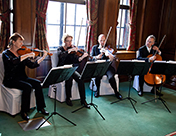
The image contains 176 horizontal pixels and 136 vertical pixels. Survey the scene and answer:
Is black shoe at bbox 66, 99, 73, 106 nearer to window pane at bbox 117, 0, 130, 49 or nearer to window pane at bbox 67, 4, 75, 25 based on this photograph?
window pane at bbox 67, 4, 75, 25

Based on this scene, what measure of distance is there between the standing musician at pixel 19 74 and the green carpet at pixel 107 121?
0.20m

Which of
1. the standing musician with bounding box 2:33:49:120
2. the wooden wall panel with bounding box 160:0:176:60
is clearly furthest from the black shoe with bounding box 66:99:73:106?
the wooden wall panel with bounding box 160:0:176:60

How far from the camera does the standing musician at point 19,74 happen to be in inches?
125

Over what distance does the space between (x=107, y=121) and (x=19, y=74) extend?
1.59m

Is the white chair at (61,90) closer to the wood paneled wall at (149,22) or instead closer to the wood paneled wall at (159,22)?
the wood paneled wall at (149,22)

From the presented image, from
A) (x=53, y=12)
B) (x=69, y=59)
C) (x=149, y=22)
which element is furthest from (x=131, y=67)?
(x=149, y=22)

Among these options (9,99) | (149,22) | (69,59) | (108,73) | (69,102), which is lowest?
(69,102)

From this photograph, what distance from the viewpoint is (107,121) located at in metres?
3.27

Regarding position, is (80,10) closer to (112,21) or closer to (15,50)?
(112,21)

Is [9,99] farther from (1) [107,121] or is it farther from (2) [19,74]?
(1) [107,121]

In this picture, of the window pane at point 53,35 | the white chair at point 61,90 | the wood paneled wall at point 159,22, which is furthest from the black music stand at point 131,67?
the wood paneled wall at point 159,22

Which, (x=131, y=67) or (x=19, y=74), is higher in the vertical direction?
(x=131, y=67)

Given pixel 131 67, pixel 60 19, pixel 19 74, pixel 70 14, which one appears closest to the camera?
pixel 19 74

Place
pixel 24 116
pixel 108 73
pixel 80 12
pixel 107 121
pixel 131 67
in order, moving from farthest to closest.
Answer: pixel 80 12 → pixel 108 73 → pixel 131 67 → pixel 107 121 → pixel 24 116
